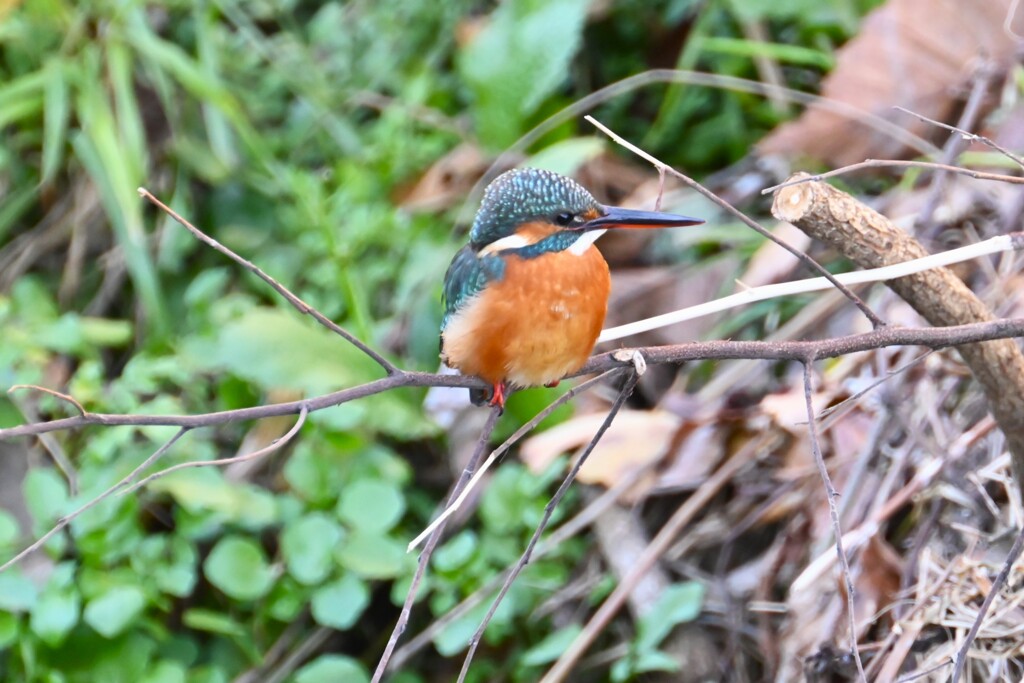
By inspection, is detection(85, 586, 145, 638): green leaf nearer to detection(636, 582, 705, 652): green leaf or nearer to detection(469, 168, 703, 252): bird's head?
detection(636, 582, 705, 652): green leaf

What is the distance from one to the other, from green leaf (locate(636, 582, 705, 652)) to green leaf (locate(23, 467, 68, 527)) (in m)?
1.46

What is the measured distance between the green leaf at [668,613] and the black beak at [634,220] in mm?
1054

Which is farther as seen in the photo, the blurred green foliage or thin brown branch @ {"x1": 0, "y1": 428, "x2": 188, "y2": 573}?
the blurred green foliage

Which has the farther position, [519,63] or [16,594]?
[519,63]

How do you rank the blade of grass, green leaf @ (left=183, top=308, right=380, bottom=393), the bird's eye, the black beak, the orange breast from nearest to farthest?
1. the black beak
2. the orange breast
3. the bird's eye
4. green leaf @ (left=183, top=308, right=380, bottom=393)
5. the blade of grass

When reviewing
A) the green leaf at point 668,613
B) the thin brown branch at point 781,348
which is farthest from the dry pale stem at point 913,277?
the green leaf at point 668,613

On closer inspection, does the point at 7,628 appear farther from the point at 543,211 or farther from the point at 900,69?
the point at 900,69

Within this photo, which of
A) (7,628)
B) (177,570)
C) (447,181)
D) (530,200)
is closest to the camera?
(530,200)

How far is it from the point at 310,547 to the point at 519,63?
1.85m

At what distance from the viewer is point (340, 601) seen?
116 inches

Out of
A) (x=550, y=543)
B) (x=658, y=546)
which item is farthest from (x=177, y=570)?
(x=658, y=546)

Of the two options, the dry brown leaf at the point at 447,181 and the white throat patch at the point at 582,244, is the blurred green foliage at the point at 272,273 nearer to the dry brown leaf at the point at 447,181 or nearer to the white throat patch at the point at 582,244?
Result: the dry brown leaf at the point at 447,181

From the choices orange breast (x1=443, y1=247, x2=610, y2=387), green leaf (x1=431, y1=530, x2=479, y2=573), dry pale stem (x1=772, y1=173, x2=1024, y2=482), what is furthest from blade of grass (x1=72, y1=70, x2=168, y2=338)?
dry pale stem (x1=772, y1=173, x2=1024, y2=482)

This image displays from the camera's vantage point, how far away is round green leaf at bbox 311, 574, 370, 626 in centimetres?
292
